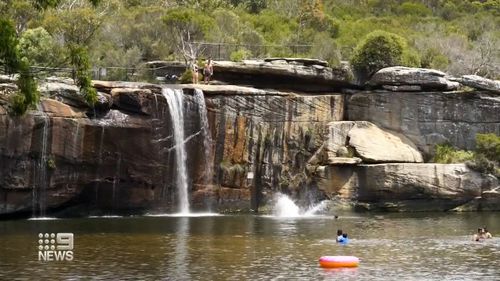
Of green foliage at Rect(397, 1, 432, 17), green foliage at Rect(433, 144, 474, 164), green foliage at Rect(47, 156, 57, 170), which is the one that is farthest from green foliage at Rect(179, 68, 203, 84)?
green foliage at Rect(397, 1, 432, 17)

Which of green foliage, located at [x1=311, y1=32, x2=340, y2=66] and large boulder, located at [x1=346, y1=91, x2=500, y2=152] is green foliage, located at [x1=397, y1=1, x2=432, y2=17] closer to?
green foliage, located at [x1=311, y1=32, x2=340, y2=66]

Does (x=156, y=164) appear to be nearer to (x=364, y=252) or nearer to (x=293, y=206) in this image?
(x=293, y=206)

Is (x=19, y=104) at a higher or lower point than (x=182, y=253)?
higher

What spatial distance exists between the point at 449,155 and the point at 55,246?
27.8 metres

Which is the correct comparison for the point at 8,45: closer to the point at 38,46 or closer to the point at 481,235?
the point at 481,235

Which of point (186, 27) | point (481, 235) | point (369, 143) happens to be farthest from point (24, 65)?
point (186, 27)

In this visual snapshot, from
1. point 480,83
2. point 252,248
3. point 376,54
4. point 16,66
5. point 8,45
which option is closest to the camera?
point 8,45

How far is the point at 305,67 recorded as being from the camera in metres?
59.8

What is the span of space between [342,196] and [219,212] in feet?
23.8

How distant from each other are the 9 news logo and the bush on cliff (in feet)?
87.2

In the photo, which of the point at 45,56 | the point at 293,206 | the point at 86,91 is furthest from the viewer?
Answer: the point at 45,56

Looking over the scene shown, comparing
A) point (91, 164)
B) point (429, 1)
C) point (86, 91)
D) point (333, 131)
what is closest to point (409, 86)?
point (333, 131)

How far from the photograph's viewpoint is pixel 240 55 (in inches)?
2630

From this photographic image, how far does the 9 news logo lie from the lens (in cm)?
3539
